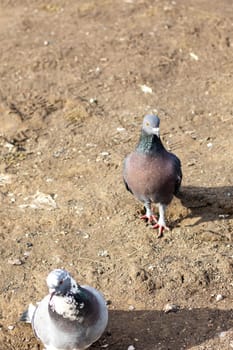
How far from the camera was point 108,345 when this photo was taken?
5.19 meters

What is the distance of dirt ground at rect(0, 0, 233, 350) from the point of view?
5.59 metres

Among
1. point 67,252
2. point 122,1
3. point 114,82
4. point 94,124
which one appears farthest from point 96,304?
point 122,1

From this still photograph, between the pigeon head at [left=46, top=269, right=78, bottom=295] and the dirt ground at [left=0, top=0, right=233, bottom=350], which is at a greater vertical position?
the pigeon head at [left=46, top=269, right=78, bottom=295]

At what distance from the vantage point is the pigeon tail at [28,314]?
5191 millimetres

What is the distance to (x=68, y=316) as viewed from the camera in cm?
462

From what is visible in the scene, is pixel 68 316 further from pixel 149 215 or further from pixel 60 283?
pixel 149 215

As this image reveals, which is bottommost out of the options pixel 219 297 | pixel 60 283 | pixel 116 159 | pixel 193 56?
pixel 193 56

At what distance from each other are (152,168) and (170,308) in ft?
4.48

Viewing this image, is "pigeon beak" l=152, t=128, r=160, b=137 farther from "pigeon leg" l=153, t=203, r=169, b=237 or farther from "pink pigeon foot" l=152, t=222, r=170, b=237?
"pink pigeon foot" l=152, t=222, r=170, b=237

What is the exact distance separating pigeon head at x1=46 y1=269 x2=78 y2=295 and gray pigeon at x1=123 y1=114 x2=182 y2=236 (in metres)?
1.87

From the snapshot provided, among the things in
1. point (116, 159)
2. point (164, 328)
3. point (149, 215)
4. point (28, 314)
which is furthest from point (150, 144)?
point (28, 314)

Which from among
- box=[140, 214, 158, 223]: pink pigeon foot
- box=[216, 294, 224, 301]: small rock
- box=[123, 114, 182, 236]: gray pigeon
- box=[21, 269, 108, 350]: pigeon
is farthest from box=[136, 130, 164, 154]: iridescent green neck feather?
box=[21, 269, 108, 350]: pigeon

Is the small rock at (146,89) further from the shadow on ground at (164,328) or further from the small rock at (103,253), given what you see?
the shadow on ground at (164,328)

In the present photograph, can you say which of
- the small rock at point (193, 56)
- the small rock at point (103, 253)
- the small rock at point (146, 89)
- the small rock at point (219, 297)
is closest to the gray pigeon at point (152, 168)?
the small rock at point (103, 253)
